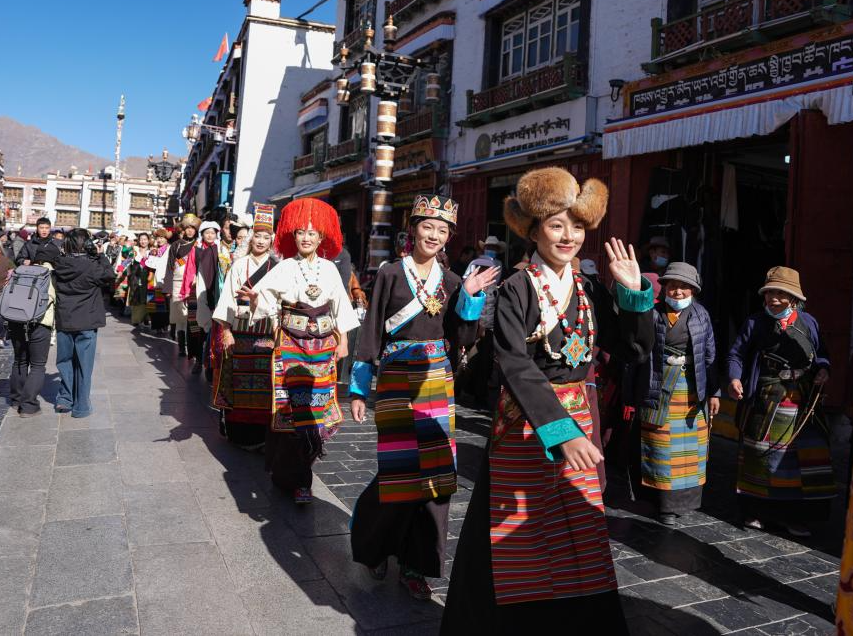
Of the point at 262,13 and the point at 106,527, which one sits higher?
the point at 262,13

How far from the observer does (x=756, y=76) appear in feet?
26.1

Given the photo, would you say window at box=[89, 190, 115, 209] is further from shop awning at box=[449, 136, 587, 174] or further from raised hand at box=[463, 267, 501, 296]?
raised hand at box=[463, 267, 501, 296]

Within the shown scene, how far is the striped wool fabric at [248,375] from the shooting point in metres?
5.82

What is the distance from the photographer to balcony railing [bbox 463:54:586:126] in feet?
36.1

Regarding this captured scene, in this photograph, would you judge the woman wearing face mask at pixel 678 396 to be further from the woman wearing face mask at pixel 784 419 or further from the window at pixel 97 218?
the window at pixel 97 218

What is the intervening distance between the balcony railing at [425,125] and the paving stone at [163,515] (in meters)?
11.6

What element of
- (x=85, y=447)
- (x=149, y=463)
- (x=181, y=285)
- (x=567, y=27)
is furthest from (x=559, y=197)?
(x=567, y=27)

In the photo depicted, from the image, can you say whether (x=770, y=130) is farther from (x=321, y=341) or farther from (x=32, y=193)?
(x=32, y=193)

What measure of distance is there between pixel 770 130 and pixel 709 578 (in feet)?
18.1

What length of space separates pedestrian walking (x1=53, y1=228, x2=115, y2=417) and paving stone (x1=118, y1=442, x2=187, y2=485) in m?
1.27

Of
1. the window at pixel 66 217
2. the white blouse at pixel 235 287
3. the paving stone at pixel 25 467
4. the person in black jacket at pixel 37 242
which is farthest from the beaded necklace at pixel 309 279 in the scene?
the window at pixel 66 217

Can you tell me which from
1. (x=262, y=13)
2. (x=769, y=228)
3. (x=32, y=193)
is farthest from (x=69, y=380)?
(x=32, y=193)

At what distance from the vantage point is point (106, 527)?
157 inches

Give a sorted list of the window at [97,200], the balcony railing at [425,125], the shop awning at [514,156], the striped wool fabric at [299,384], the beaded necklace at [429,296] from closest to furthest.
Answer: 1. the beaded necklace at [429,296]
2. the striped wool fabric at [299,384]
3. the shop awning at [514,156]
4. the balcony railing at [425,125]
5. the window at [97,200]
